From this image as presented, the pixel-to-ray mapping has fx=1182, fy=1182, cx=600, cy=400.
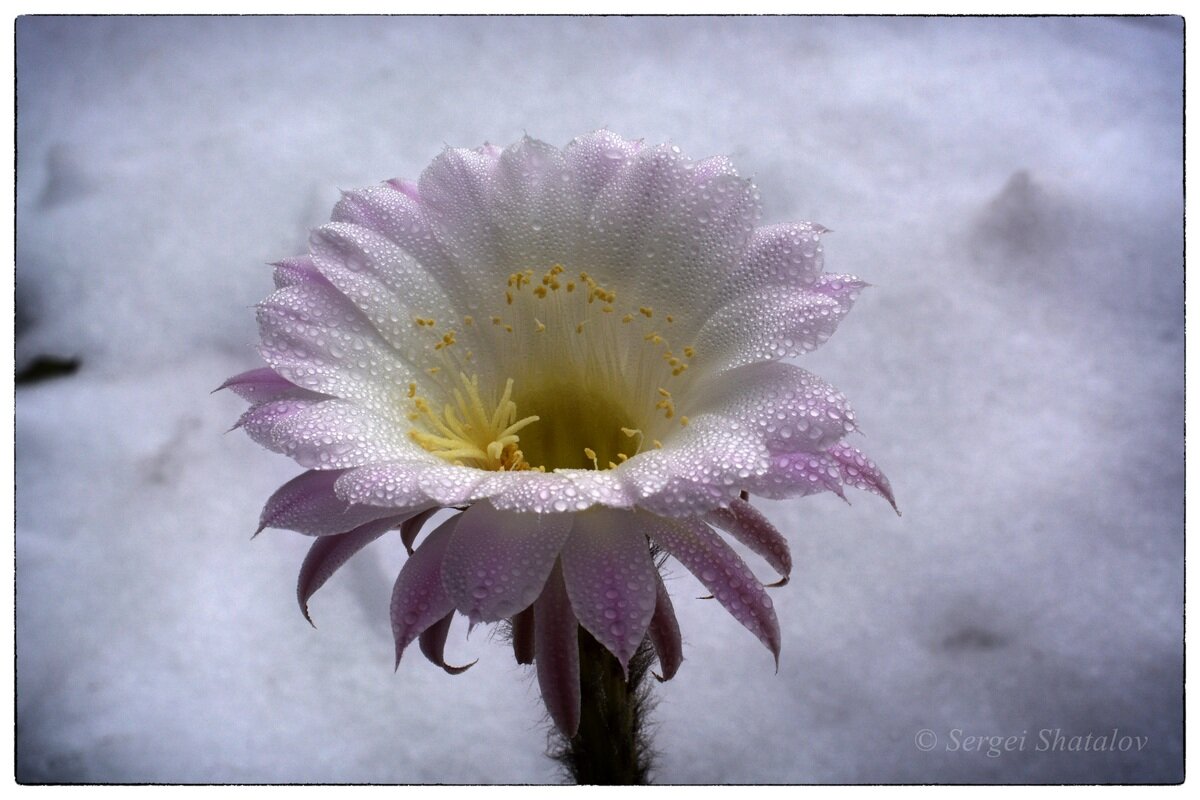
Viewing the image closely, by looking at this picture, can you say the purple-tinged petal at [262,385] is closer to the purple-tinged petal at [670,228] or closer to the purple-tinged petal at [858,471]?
the purple-tinged petal at [670,228]

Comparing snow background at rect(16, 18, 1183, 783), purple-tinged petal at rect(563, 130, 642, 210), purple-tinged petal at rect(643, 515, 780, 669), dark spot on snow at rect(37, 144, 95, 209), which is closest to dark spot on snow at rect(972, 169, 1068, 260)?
snow background at rect(16, 18, 1183, 783)

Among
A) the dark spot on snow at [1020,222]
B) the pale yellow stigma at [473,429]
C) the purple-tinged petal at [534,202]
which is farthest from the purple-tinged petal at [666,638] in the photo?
the dark spot on snow at [1020,222]

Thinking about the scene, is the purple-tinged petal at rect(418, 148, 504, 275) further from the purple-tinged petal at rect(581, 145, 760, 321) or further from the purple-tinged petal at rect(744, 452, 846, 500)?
the purple-tinged petal at rect(744, 452, 846, 500)

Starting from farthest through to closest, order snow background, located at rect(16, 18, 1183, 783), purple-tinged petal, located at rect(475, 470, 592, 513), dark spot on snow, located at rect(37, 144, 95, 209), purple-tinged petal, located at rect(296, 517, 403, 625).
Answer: dark spot on snow, located at rect(37, 144, 95, 209)
snow background, located at rect(16, 18, 1183, 783)
purple-tinged petal, located at rect(296, 517, 403, 625)
purple-tinged petal, located at rect(475, 470, 592, 513)

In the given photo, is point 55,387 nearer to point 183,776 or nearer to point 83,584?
Result: point 83,584

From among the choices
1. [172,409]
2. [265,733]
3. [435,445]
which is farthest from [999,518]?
[172,409]

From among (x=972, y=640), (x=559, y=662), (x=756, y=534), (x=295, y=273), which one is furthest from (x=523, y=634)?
(x=972, y=640)

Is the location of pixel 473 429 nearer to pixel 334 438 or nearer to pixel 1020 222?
pixel 334 438

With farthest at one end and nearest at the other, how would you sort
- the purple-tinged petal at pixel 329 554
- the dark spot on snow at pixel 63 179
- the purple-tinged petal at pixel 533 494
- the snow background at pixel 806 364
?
the dark spot on snow at pixel 63 179 < the snow background at pixel 806 364 < the purple-tinged petal at pixel 329 554 < the purple-tinged petal at pixel 533 494
